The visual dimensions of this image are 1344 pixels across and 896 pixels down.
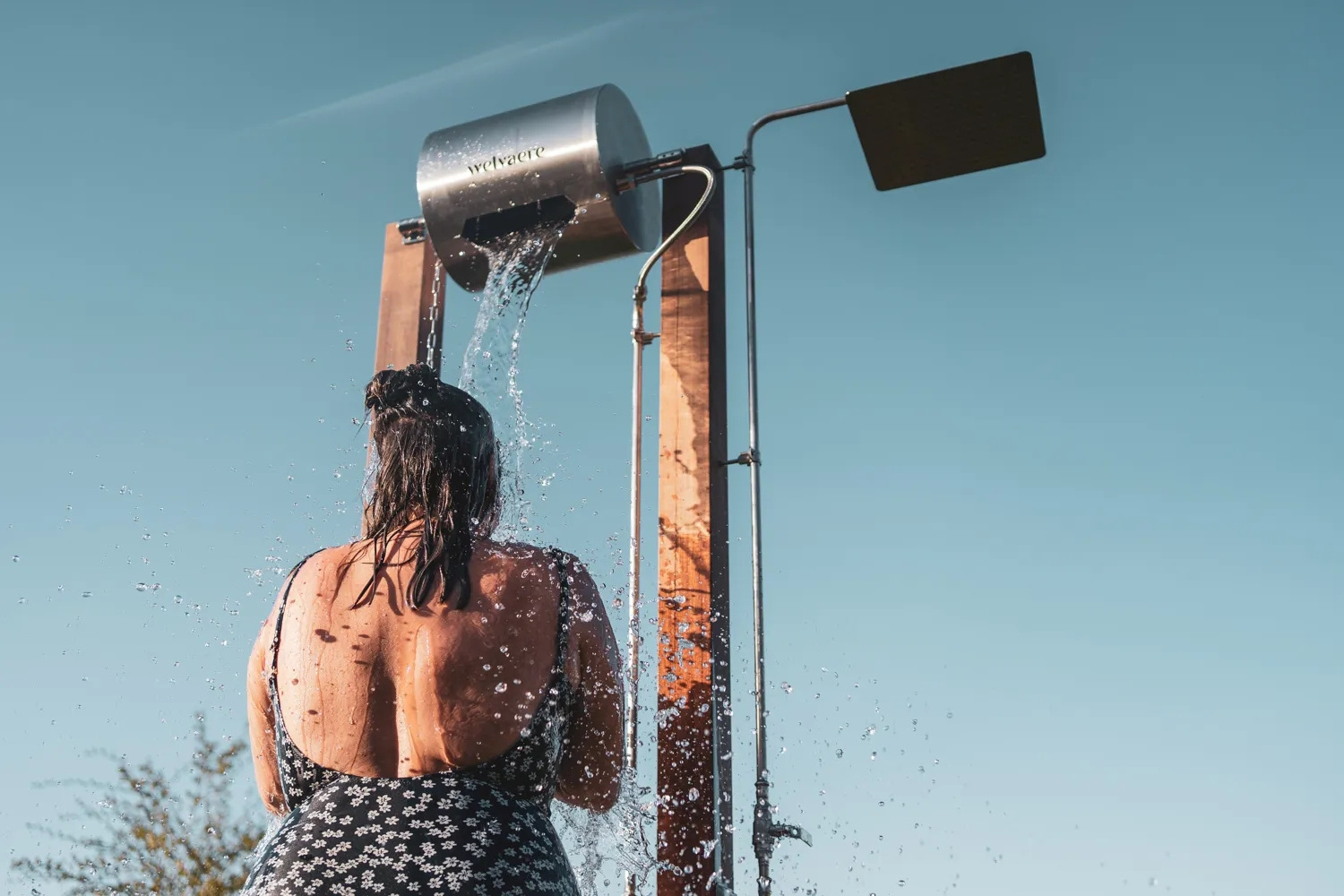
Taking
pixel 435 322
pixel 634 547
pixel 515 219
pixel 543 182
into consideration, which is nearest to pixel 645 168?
pixel 543 182

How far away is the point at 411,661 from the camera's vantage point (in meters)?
1.81

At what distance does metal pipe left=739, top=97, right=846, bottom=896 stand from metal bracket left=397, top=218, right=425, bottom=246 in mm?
1153

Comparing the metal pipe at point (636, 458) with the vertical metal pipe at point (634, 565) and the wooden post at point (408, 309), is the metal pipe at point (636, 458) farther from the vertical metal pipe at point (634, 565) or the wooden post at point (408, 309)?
the wooden post at point (408, 309)

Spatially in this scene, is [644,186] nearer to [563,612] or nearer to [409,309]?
[409,309]

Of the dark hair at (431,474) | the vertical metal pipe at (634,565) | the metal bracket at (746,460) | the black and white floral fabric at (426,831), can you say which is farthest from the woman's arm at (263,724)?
the metal bracket at (746,460)

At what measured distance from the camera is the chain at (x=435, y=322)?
3.69 metres

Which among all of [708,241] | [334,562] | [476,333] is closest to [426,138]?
[476,333]

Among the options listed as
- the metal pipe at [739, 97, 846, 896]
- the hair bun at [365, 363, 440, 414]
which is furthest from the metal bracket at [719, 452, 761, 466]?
the hair bun at [365, 363, 440, 414]

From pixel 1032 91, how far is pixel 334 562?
7.13 ft

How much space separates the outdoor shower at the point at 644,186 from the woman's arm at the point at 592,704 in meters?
0.73

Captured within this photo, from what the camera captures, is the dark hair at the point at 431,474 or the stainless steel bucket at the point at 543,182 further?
the stainless steel bucket at the point at 543,182

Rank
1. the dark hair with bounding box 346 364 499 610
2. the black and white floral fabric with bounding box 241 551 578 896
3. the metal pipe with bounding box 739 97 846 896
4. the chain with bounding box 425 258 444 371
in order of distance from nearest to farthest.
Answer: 1. the black and white floral fabric with bounding box 241 551 578 896
2. the dark hair with bounding box 346 364 499 610
3. the metal pipe with bounding box 739 97 846 896
4. the chain with bounding box 425 258 444 371

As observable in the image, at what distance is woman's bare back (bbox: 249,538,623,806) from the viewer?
180 centimetres

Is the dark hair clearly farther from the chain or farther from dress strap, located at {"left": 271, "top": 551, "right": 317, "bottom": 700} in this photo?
the chain
